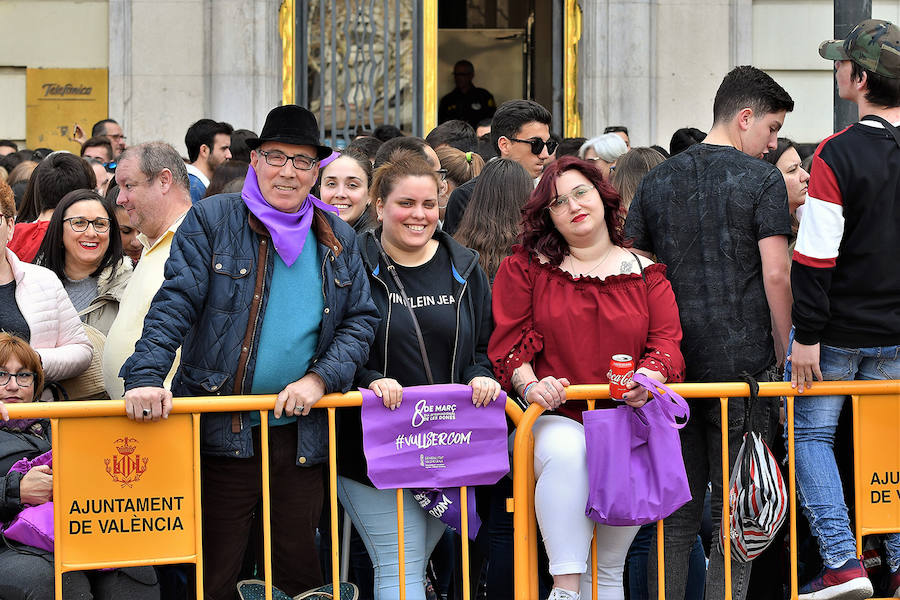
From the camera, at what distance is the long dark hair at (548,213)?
195 inches

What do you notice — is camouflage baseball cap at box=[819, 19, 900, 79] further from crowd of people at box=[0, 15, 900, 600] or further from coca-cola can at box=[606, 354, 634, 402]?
coca-cola can at box=[606, 354, 634, 402]

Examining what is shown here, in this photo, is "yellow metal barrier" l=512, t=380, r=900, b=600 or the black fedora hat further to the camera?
"yellow metal barrier" l=512, t=380, r=900, b=600

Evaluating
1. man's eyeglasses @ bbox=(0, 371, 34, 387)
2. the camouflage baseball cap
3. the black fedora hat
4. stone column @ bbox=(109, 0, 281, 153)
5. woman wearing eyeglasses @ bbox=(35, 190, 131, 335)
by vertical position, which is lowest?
man's eyeglasses @ bbox=(0, 371, 34, 387)

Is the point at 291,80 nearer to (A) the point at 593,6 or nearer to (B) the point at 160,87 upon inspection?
(B) the point at 160,87

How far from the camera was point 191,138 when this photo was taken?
9.19m

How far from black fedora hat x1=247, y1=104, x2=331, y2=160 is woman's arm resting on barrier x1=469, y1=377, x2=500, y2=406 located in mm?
1124

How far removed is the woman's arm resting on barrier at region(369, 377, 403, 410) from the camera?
4.65m

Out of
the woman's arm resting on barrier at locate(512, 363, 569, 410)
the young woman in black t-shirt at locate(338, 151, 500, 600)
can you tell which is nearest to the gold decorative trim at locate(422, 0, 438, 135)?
the young woman in black t-shirt at locate(338, 151, 500, 600)

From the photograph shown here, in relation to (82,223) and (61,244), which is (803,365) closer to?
(82,223)

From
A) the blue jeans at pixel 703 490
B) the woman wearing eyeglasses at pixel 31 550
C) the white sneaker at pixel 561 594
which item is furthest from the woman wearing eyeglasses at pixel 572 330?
the woman wearing eyeglasses at pixel 31 550

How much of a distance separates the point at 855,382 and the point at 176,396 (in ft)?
8.97

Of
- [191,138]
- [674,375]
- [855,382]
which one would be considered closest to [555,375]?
[674,375]

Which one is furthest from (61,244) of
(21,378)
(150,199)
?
(21,378)

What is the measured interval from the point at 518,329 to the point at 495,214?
1.01 meters
